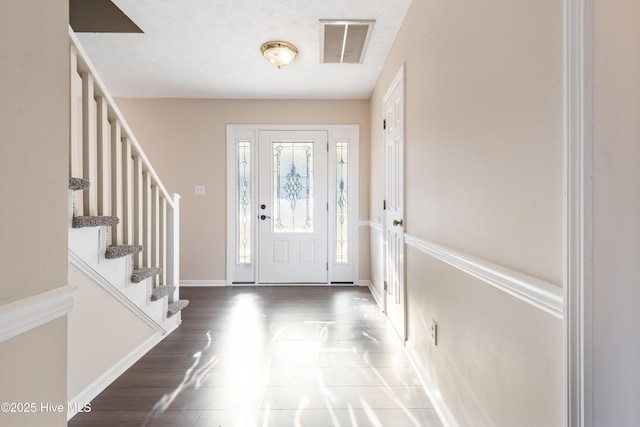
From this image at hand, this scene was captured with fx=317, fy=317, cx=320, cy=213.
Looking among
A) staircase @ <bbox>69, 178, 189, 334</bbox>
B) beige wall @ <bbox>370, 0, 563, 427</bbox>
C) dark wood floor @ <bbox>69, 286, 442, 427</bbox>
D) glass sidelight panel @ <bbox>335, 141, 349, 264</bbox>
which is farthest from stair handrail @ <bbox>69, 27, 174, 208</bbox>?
glass sidelight panel @ <bbox>335, 141, 349, 264</bbox>

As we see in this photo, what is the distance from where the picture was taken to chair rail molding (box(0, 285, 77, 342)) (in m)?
0.60

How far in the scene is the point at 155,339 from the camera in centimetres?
231

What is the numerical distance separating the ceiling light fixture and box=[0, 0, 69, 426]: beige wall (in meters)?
2.07

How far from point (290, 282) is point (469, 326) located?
2.98 meters

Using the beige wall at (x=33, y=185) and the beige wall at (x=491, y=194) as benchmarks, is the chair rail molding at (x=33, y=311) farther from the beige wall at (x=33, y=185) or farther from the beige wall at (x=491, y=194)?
the beige wall at (x=491, y=194)

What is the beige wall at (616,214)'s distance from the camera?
64 centimetres

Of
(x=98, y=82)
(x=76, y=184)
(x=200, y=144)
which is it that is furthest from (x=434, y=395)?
(x=200, y=144)

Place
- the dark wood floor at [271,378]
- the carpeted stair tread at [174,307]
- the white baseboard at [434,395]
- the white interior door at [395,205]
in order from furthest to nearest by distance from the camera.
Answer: the carpeted stair tread at [174,307] → the white interior door at [395,205] → the dark wood floor at [271,378] → the white baseboard at [434,395]

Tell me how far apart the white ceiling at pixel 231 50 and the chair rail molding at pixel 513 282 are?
1810 millimetres

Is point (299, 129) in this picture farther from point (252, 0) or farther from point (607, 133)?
point (607, 133)

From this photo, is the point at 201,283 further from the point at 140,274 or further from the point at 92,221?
the point at 92,221

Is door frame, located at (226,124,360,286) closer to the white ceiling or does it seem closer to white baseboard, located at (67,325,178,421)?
the white ceiling

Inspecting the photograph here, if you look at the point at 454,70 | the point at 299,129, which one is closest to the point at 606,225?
the point at 454,70

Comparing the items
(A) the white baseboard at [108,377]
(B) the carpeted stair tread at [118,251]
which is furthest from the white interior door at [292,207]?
(B) the carpeted stair tread at [118,251]
